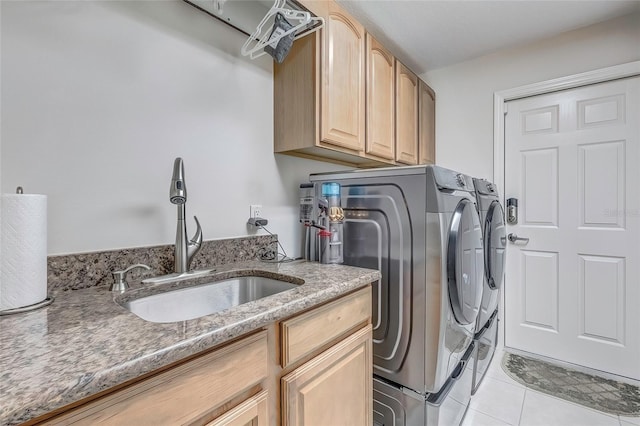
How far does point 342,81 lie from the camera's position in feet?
5.40

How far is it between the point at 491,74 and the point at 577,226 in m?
1.41

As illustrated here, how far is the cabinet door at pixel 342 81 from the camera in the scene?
154 centimetres

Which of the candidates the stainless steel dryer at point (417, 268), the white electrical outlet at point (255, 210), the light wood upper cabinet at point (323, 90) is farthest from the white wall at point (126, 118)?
the stainless steel dryer at point (417, 268)

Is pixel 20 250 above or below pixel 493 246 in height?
above

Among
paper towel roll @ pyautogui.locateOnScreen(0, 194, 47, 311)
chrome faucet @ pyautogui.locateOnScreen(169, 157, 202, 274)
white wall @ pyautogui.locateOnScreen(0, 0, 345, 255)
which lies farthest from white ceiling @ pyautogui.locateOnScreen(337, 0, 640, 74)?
paper towel roll @ pyautogui.locateOnScreen(0, 194, 47, 311)

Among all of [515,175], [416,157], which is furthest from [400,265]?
[515,175]

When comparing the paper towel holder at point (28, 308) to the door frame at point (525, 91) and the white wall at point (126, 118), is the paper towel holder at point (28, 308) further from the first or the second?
the door frame at point (525, 91)

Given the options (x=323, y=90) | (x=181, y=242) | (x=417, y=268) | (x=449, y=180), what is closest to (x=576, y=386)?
(x=417, y=268)

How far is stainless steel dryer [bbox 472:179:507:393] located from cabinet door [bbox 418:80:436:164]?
2.16 feet

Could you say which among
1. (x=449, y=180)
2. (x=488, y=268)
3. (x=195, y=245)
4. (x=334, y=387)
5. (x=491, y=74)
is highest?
(x=491, y=74)

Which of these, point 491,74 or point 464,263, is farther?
point 491,74

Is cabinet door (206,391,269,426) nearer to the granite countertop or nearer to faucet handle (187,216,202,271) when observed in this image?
the granite countertop

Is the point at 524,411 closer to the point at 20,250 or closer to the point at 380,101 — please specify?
the point at 380,101

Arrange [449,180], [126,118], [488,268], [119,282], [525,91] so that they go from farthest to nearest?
1. [525,91]
2. [488,268]
3. [449,180]
4. [126,118]
5. [119,282]
